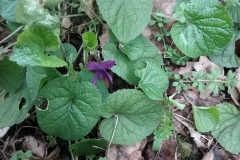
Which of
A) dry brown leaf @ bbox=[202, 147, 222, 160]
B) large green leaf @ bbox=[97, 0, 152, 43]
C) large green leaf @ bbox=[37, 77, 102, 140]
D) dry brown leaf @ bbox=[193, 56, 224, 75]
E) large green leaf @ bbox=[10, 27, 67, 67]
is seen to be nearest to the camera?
large green leaf @ bbox=[10, 27, 67, 67]

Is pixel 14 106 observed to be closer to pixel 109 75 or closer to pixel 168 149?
pixel 109 75

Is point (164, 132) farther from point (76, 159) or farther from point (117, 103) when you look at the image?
point (76, 159)

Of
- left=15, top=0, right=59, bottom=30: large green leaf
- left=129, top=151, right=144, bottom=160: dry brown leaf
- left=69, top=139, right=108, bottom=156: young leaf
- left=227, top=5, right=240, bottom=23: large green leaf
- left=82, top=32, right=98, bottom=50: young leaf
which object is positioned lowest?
left=129, top=151, right=144, bottom=160: dry brown leaf

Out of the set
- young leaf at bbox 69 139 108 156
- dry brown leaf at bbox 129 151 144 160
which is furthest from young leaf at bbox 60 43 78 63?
dry brown leaf at bbox 129 151 144 160

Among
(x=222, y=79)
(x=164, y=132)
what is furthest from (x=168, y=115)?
(x=222, y=79)

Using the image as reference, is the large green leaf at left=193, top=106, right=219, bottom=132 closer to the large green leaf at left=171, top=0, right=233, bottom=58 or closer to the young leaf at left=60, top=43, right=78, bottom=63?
the large green leaf at left=171, top=0, right=233, bottom=58

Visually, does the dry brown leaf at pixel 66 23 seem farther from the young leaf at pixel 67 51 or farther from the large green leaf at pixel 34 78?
the large green leaf at pixel 34 78
